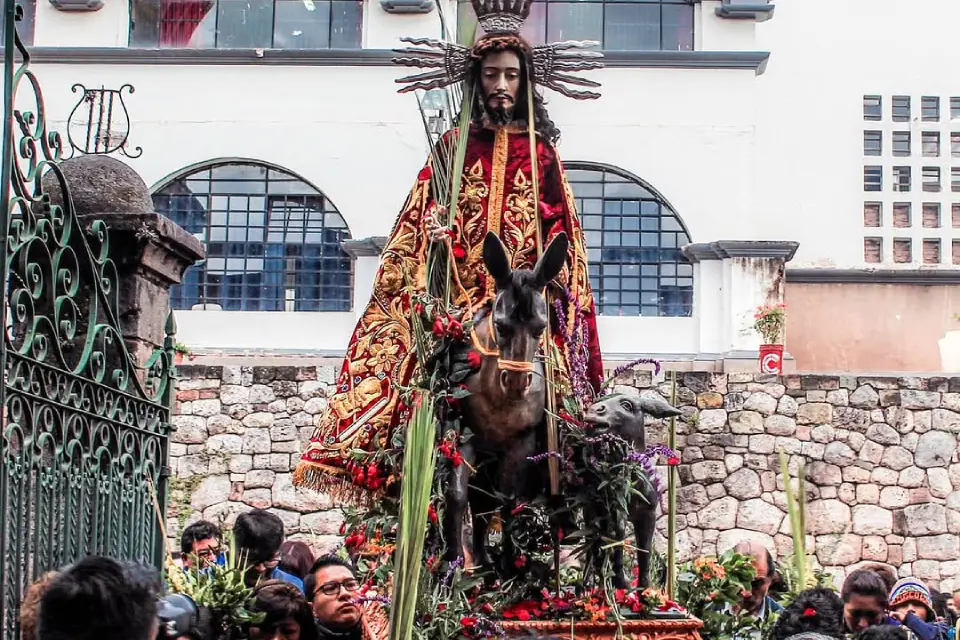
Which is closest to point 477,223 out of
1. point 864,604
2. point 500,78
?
point 500,78

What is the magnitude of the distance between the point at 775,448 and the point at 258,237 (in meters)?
7.64

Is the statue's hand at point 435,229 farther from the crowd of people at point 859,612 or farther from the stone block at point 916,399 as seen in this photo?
the stone block at point 916,399

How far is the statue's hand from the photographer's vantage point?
7754 millimetres

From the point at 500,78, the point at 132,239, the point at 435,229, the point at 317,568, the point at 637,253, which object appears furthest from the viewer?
the point at 637,253

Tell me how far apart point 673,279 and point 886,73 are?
198 inches

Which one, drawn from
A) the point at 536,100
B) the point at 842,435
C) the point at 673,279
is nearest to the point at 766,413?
the point at 842,435

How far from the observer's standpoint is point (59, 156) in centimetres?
599

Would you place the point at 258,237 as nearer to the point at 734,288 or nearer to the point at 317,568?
the point at 734,288

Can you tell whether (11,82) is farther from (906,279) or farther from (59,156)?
(906,279)

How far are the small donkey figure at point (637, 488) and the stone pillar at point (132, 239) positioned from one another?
2.06 m

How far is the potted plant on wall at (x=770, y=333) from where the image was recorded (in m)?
17.8

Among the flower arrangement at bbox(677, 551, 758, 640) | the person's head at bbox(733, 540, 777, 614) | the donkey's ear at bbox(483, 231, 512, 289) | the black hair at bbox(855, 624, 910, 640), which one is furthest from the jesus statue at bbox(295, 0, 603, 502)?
the black hair at bbox(855, 624, 910, 640)

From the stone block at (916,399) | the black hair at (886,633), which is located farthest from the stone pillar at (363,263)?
the black hair at (886,633)

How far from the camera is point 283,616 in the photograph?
6.15m
